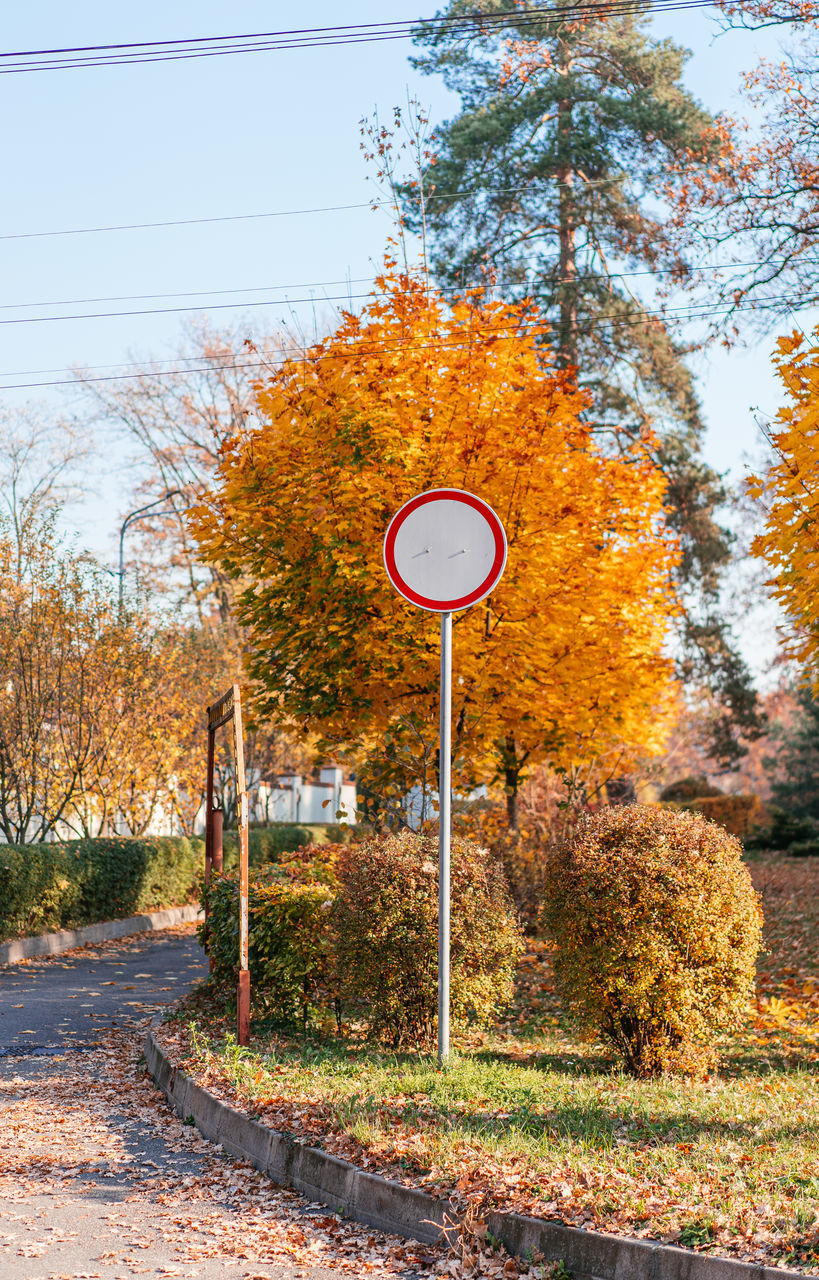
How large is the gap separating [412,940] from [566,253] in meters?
19.8

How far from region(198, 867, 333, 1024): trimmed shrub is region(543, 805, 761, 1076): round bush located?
1.85 meters

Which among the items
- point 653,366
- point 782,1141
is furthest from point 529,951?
point 653,366

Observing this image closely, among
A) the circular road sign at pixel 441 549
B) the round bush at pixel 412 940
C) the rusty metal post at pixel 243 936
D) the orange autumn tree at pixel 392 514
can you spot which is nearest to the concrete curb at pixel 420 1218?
the rusty metal post at pixel 243 936

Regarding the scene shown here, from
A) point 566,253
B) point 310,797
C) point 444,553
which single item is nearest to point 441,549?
point 444,553

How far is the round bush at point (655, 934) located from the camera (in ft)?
22.5

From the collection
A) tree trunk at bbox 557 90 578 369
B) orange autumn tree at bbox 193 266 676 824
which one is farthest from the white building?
orange autumn tree at bbox 193 266 676 824

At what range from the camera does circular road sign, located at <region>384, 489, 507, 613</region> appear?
7.05 metres

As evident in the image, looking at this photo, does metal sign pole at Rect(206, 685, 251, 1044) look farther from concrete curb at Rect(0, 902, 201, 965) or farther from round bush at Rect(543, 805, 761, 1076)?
concrete curb at Rect(0, 902, 201, 965)

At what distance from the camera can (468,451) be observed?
1091cm

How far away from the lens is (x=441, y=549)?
7.11 metres

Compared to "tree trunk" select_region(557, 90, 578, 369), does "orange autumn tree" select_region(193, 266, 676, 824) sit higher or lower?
lower

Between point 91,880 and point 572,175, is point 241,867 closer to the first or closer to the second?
point 91,880

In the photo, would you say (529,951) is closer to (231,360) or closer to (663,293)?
(663,293)

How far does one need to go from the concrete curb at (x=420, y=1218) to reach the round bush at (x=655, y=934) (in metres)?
2.23
